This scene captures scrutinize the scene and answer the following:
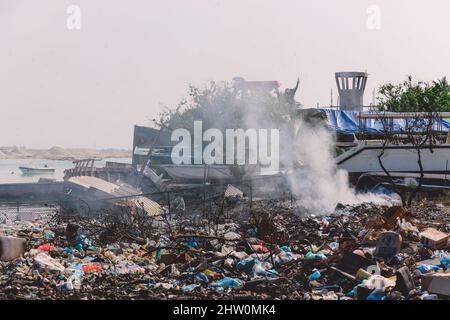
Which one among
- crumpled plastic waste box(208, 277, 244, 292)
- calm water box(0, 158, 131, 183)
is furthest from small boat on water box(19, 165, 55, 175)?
crumpled plastic waste box(208, 277, 244, 292)

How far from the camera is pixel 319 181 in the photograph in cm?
1773

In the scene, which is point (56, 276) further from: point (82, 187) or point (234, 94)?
point (234, 94)

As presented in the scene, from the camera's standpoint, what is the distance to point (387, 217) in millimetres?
10281

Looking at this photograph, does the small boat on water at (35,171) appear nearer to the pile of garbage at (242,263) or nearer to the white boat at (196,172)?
the white boat at (196,172)

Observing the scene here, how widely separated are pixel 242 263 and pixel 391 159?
1150 cm

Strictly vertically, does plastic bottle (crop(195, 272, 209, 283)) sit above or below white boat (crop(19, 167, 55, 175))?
above

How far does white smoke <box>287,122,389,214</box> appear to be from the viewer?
15.4m

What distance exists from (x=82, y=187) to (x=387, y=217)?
9.51m

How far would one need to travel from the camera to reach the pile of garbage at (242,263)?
7191 mm

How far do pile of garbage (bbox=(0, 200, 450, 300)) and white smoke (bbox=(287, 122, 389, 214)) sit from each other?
4.02m

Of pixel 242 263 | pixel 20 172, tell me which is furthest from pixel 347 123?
pixel 20 172

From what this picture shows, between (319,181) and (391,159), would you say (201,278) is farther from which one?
(391,159)

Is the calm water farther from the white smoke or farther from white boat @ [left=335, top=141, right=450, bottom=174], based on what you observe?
white boat @ [left=335, top=141, right=450, bottom=174]
